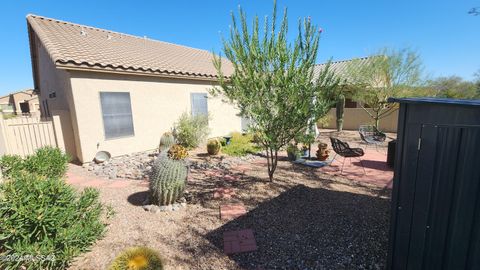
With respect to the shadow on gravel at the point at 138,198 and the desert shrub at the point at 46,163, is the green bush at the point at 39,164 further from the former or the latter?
the shadow on gravel at the point at 138,198

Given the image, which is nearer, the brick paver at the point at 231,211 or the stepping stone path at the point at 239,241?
the stepping stone path at the point at 239,241

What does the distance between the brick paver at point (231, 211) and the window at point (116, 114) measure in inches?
227

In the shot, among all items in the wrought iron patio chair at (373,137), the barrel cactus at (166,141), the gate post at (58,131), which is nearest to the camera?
the gate post at (58,131)

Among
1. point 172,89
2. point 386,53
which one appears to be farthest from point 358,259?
point 386,53

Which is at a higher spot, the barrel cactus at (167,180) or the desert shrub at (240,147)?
the barrel cactus at (167,180)

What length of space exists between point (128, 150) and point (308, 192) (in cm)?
685

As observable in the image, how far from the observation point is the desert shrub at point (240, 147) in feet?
29.6

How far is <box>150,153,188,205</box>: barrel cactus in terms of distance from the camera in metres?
4.24

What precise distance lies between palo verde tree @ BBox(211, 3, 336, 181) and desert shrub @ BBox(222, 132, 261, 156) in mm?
3404

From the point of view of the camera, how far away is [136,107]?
28.1 ft

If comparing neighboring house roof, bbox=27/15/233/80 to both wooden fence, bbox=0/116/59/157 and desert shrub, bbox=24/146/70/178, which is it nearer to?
wooden fence, bbox=0/116/59/157

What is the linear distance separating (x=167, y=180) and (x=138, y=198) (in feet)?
3.88

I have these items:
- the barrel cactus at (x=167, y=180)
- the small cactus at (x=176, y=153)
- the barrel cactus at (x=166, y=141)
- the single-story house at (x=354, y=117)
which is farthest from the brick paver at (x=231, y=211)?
the single-story house at (x=354, y=117)

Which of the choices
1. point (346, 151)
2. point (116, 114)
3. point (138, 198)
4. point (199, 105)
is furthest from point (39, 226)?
point (199, 105)
